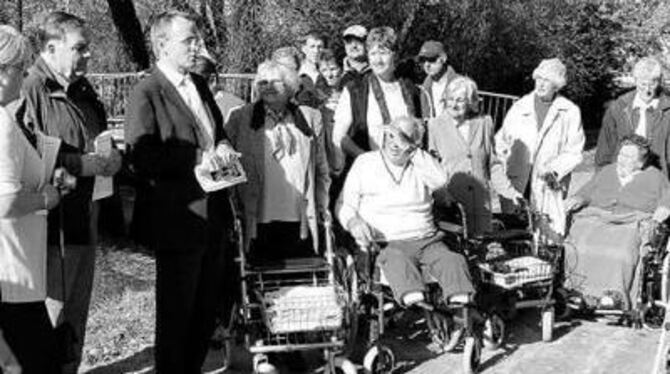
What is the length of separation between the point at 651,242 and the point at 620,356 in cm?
86

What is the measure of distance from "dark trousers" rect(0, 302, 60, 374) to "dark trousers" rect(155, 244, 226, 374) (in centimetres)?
113

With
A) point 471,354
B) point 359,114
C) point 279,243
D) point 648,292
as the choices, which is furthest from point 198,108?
point 648,292

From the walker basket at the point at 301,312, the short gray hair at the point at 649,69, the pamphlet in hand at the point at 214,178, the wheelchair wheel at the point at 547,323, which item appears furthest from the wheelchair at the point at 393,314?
the short gray hair at the point at 649,69

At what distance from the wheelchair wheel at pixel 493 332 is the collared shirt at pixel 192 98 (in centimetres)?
218

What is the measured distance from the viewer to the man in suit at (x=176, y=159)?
436 centimetres

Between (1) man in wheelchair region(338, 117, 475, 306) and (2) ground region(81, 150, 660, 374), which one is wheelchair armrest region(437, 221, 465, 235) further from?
(2) ground region(81, 150, 660, 374)

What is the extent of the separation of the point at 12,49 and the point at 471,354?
10.1ft

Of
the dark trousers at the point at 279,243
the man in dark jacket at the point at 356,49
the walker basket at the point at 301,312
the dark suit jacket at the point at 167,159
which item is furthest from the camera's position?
the man in dark jacket at the point at 356,49

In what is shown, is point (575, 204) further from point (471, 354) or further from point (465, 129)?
point (471, 354)

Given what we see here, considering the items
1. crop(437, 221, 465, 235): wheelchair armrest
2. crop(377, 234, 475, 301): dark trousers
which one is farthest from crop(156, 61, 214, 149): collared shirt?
crop(437, 221, 465, 235): wheelchair armrest

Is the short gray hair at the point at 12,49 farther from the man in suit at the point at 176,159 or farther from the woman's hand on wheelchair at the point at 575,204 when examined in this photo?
the woman's hand on wheelchair at the point at 575,204

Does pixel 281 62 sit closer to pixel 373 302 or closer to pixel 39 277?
pixel 373 302

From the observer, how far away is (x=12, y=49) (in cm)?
323

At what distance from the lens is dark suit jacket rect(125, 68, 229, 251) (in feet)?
14.3
